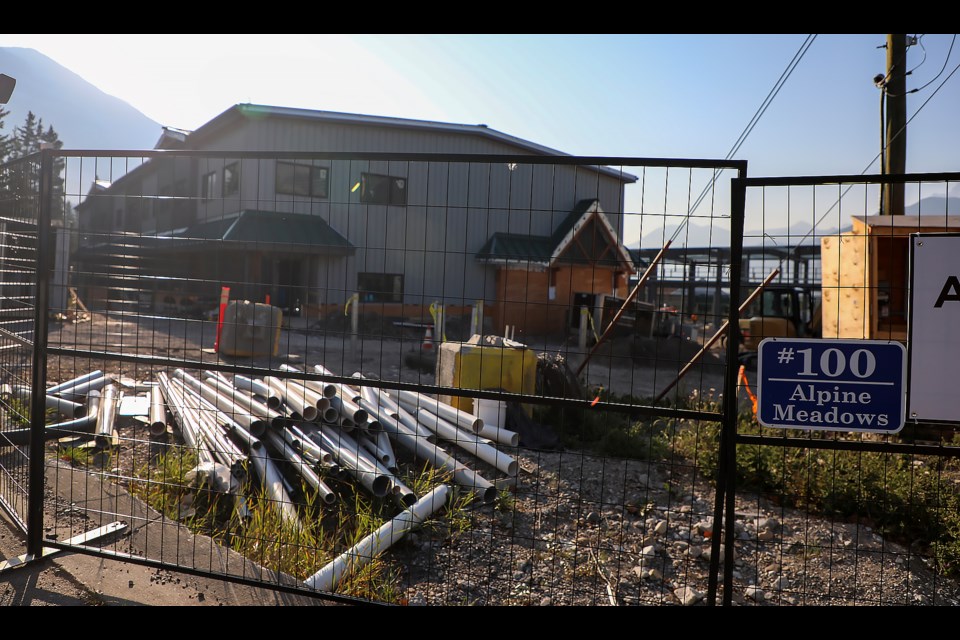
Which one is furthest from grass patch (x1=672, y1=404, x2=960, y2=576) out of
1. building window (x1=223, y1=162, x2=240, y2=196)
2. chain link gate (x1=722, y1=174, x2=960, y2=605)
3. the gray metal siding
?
building window (x1=223, y1=162, x2=240, y2=196)

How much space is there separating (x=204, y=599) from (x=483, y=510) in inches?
98.2

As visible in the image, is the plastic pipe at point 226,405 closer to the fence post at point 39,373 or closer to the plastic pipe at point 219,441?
the plastic pipe at point 219,441

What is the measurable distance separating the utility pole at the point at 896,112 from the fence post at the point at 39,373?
1288 centimetres

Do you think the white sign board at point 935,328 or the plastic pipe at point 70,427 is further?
the plastic pipe at point 70,427

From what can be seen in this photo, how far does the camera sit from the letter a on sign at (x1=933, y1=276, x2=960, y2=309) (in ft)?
10.7

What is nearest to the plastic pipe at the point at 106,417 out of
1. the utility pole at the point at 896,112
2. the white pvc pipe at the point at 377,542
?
the white pvc pipe at the point at 377,542

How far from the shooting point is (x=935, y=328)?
3299 millimetres

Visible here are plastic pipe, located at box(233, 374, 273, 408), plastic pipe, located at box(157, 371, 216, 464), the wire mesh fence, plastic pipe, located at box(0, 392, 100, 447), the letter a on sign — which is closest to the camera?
the letter a on sign

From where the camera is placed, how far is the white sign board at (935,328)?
10.8ft

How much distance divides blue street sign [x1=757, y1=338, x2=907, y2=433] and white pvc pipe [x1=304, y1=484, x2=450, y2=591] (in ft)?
8.74

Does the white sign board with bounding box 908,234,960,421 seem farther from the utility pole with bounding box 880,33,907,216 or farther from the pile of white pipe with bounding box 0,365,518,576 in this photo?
the utility pole with bounding box 880,33,907,216

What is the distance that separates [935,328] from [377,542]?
3.72 metres

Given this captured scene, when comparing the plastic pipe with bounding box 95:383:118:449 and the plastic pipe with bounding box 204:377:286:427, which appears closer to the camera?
the plastic pipe with bounding box 204:377:286:427
